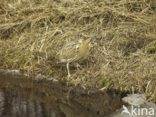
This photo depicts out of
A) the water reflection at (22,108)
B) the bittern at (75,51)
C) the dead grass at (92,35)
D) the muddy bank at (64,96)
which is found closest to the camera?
the water reflection at (22,108)

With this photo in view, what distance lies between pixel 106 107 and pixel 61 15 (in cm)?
300

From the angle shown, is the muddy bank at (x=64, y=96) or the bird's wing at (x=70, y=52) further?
the bird's wing at (x=70, y=52)

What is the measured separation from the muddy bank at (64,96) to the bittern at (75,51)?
47 centimetres

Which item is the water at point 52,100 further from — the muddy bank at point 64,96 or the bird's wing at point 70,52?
the bird's wing at point 70,52

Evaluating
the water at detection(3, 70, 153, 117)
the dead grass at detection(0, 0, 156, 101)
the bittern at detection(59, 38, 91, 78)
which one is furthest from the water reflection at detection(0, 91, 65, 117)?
the bittern at detection(59, 38, 91, 78)

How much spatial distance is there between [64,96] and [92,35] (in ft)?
5.24

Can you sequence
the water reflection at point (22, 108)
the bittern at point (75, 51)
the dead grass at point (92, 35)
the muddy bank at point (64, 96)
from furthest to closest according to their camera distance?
the bittern at point (75, 51)
the dead grass at point (92, 35)
the muddy bank at point (64, 96)
the water reflection at point (22, 108)

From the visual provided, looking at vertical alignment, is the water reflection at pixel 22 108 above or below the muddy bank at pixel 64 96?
above

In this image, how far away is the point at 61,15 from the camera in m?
6.92

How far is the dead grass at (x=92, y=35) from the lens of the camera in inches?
204

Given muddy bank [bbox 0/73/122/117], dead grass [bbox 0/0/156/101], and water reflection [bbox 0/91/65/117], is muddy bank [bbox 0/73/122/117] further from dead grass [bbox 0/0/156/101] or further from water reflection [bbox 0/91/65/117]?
dead grass [bbox 0/0/156/101]

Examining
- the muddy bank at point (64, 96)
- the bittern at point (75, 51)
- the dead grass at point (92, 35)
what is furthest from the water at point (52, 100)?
the bittern at point (75, 51)

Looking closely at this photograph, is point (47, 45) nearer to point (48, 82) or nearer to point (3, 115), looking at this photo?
point (48, 82)

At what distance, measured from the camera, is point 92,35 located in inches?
236
